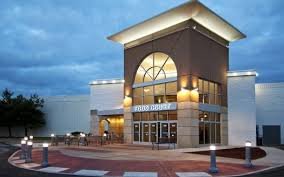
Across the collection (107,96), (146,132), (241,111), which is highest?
(107,96)

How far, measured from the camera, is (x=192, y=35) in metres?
29.2

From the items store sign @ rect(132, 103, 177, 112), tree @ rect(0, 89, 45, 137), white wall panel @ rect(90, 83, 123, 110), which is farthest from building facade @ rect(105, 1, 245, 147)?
tree @ rect(0, 89, 45, 137)

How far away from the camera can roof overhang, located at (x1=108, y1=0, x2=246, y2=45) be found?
28266 millimetres

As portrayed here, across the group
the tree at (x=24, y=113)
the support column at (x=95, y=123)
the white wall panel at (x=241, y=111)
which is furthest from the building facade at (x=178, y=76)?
the tree at (x=24, y=113)

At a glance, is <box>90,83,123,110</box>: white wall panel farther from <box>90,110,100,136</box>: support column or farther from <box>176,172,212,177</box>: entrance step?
<box>176,172,212,177</box>: entrance step

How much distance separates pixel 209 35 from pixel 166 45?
4.26 metres

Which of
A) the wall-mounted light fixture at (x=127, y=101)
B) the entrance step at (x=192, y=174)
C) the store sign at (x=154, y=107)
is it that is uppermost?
the wall-mounted light fixture at (x=127, y=101)

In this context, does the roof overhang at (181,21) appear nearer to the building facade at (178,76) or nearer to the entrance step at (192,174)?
the building facade at (178,76)

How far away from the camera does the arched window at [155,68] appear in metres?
30.9

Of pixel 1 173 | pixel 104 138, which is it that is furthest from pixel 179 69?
pixel 1 173

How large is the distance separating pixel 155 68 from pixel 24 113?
2597 centimetres

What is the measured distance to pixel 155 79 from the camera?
32.1 meters

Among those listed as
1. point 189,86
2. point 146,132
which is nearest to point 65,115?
point 146,132

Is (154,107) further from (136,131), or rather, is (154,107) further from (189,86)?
(189,86)
